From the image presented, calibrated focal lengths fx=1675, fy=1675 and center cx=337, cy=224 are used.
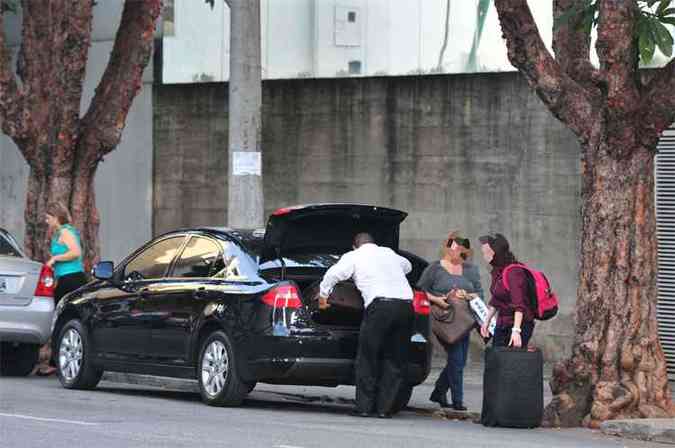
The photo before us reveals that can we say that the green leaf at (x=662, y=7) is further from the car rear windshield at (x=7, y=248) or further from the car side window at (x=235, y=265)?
the car rear windshield at (x=7, y=248)

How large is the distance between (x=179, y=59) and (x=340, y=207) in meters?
8.95

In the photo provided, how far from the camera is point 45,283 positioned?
18.2m

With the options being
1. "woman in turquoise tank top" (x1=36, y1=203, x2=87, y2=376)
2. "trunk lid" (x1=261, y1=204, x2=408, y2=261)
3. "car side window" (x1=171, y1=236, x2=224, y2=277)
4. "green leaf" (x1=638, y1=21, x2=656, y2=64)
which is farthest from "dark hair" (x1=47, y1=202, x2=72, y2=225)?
"green leaf" (x1=638, y1=21, x2=656, y2=64)

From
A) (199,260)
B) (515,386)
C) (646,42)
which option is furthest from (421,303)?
(646,42)

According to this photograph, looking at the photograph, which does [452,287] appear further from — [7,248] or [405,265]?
[7,248]

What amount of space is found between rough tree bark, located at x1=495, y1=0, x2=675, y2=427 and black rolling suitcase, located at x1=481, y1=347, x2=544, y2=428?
53cm

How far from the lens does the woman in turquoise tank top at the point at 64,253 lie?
18.3 m

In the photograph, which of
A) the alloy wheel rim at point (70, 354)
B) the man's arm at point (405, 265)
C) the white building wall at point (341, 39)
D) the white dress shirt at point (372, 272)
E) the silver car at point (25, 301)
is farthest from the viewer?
the white building wall at point (341, 39)

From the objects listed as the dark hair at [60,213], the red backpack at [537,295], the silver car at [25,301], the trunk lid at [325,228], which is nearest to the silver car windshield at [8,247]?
the silver car at [25,301]

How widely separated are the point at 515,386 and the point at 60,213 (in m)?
6.57

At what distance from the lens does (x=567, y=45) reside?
15562 millimetres

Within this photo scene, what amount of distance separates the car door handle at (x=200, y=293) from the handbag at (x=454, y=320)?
7.30 feet

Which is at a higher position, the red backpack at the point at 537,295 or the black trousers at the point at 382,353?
the red backpack at the point at 537,295

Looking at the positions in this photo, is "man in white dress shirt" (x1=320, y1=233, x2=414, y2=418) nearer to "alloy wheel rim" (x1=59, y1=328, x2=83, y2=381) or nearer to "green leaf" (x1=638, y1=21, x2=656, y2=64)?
"green leaf" (x1=638, y1=21, x2=656, y2=64)
